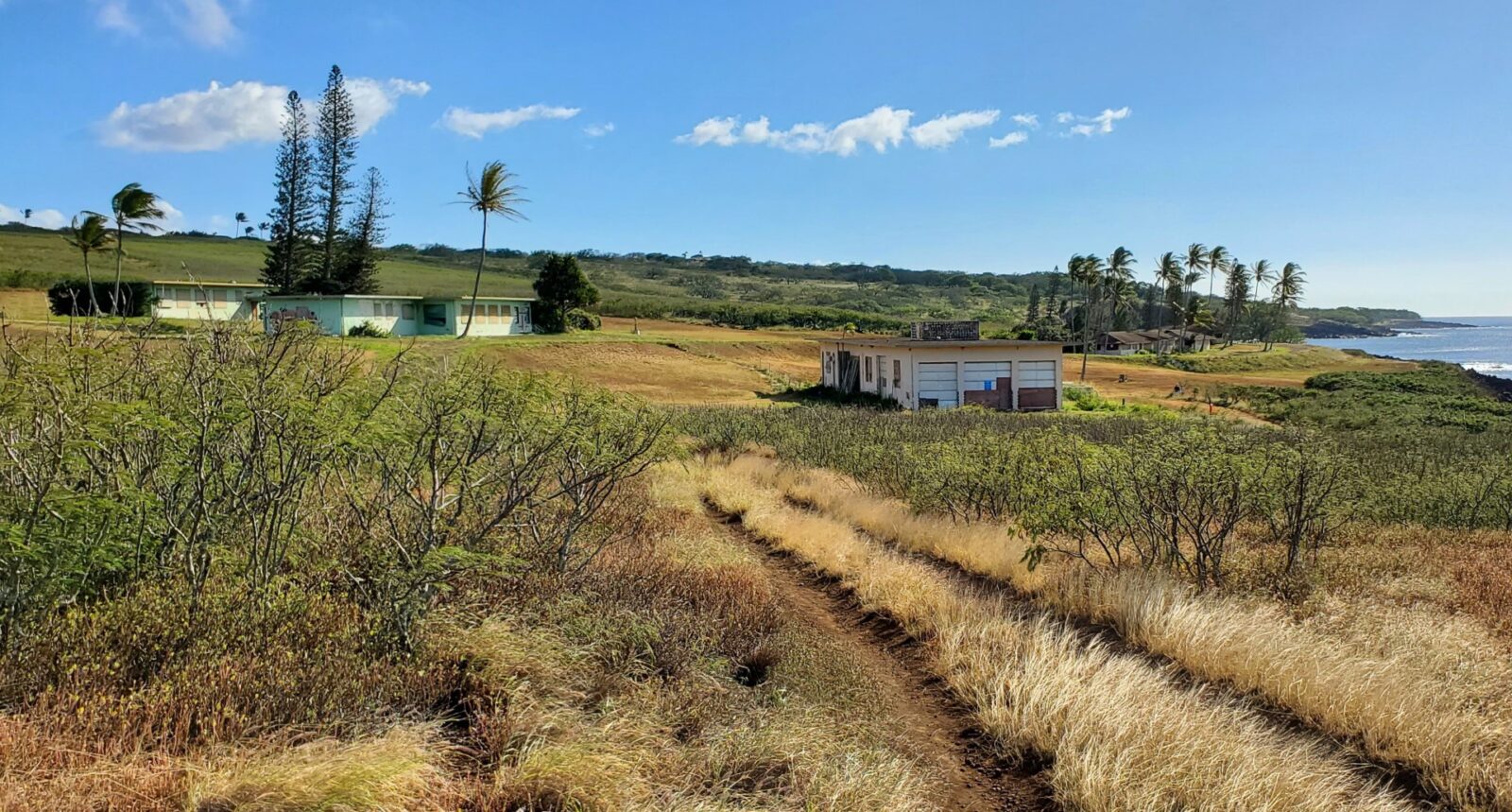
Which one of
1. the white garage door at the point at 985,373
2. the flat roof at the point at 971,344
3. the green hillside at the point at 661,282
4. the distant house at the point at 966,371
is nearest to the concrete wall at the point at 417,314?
the green hillside at the point at 661,282

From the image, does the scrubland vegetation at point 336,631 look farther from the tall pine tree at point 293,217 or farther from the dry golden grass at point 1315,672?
the tall pine tree at point 293,217

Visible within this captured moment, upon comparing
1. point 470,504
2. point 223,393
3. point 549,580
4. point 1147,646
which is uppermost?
point 223,393

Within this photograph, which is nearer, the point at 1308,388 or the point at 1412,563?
the point at 1412,563

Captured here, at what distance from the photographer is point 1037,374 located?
108 feet

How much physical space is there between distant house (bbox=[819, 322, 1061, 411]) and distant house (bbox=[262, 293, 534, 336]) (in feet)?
83.3

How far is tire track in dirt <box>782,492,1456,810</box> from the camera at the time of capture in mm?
4764

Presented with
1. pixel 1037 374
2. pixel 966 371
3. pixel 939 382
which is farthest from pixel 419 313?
pixel 1037 374

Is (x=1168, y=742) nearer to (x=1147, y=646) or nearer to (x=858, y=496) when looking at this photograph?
(x=1147, y=646)

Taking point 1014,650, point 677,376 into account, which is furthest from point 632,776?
point 677,376

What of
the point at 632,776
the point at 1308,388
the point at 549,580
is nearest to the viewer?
the point at 632,776

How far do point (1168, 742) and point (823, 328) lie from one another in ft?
243

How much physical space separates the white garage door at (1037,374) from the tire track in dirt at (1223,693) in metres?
24.7

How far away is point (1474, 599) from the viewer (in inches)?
314

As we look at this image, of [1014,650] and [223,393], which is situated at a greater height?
[223,393]
